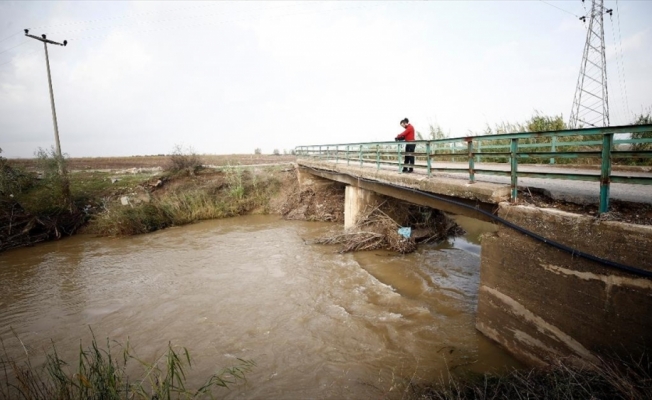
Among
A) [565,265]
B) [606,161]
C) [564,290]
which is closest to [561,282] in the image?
[564,290]

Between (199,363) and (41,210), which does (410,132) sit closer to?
(199,363)

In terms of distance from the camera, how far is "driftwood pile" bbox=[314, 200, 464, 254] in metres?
10.5

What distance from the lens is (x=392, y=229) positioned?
34.7 ft

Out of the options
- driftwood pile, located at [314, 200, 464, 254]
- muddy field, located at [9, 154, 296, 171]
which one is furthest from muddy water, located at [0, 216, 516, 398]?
muddy field, located at [9, 154, 296, 171]

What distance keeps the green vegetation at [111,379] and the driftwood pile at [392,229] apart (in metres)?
6.21

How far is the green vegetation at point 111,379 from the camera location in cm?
315

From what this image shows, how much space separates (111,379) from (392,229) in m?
8.79

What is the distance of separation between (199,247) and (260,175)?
31.5 ft

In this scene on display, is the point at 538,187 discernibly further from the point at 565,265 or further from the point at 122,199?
the point at 122,199

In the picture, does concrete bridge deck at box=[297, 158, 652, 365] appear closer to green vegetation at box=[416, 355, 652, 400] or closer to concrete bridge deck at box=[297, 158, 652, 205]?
concrete bridge deck at box=[297, 158, 652, 205]

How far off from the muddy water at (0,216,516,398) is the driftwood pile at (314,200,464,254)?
0.40m

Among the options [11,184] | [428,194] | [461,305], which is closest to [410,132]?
[428,194]

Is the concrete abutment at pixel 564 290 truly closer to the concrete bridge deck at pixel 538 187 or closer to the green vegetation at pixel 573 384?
the green vegetation at pixel 573 384

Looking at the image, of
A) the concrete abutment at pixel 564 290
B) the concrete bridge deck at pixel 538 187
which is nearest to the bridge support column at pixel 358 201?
the concrete bridge deck at pixel 538 187
